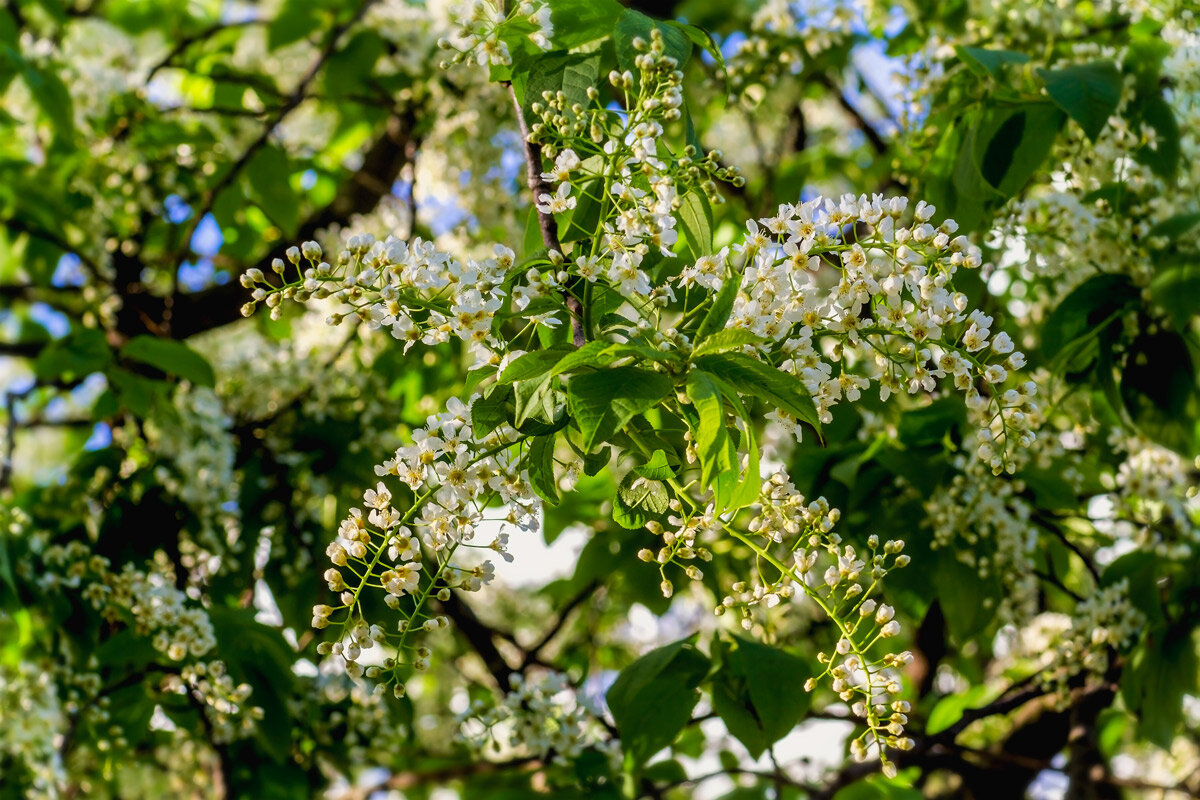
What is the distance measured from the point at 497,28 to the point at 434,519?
2.40 ft

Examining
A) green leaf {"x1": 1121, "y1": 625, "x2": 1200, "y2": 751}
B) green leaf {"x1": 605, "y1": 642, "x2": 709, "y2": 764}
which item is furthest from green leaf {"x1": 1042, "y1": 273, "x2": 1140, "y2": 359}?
green leaf {"x1": 605, "y1": 642, "x2": 709, "y2": 764}

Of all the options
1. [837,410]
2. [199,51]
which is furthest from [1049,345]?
[199,51]

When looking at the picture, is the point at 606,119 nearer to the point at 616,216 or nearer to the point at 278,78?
the point at 616,216

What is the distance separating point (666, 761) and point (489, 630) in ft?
3.01

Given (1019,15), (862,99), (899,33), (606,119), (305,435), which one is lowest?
(606,119)

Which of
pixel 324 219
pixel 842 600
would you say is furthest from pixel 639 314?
pixel 324 219

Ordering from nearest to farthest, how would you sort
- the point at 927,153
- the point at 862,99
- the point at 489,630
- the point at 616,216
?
1. the point at 616,216
2. the point at 927,153
3. the point at 489,630
4. the point at 862,99

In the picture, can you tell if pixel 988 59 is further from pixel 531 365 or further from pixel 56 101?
pixel 56 101

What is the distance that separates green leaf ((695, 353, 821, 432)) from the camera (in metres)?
1.39

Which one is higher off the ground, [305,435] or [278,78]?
[278,78]

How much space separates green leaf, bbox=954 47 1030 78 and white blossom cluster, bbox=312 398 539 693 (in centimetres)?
137

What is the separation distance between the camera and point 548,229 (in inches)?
65.2

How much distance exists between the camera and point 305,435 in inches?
138

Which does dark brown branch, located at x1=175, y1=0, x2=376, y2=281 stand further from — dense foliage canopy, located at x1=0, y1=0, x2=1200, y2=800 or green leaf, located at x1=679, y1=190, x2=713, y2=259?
green leaf, located at x1=679, y1=190, x2=713, y2=259
